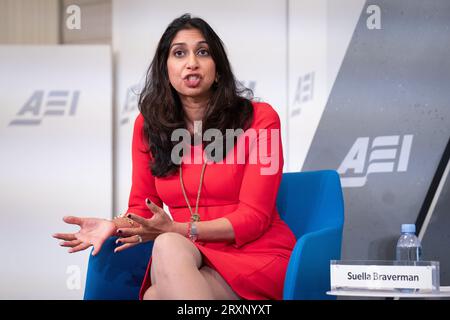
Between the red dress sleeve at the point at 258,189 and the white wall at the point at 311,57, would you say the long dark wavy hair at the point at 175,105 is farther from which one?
the white wall at the point at 311,57

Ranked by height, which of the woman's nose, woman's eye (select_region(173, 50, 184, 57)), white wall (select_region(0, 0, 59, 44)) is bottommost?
the woman's nose

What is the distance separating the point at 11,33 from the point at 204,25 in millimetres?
1621

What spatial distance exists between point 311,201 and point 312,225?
9cm

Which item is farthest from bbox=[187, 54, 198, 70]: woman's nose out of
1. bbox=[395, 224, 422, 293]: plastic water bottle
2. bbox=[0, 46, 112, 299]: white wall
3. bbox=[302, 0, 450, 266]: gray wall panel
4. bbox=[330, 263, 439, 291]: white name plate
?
bbox=[395, 224, 422, 293]: plastic water bottle

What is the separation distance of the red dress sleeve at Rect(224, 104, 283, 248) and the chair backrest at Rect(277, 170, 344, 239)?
0.21 metres

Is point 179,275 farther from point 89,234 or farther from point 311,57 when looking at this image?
point 311,57

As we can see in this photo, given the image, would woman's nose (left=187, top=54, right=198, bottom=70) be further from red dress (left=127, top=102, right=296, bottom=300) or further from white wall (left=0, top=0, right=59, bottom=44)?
white wall (left=0, top=0, right=59, bottom=44)

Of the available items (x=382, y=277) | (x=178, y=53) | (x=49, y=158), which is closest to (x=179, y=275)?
(x=382, y=277)

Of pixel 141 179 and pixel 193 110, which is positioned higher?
pixel 193 110

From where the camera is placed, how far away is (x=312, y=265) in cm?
223

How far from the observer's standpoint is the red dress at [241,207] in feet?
7.33

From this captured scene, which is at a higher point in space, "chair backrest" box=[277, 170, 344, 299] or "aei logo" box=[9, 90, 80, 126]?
"aei logo" box=[9, 90, 80, 126]

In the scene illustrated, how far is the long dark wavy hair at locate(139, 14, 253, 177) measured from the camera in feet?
8.23
